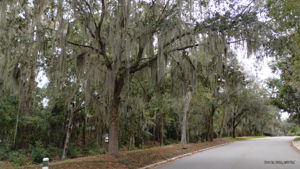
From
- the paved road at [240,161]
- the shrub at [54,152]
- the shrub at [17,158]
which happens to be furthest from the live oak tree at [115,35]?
the shrub at [54,152]

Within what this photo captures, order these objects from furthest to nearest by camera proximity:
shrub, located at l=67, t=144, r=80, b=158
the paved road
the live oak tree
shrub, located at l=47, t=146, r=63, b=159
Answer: shrub, located at l=67, t=144, r=80, b=158 < shrub, located at l=47, t=146, r=63, b=159 < the paved road < the live oak tree

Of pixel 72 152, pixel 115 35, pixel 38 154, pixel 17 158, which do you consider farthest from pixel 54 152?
pixel 115 35

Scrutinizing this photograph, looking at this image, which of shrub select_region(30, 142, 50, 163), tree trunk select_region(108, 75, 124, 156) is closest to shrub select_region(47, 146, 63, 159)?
shrub select_region(30, 142, 50, 163)

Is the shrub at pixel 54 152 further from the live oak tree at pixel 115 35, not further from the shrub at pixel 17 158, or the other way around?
the live oak tree at pixel 115 35

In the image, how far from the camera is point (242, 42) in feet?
28.0

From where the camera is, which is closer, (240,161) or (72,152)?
(240,161)

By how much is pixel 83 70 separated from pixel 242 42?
17.9 feet

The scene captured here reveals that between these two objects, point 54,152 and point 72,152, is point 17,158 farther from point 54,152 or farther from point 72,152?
point 72,152

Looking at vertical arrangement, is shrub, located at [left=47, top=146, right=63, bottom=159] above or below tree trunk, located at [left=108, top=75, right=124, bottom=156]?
below

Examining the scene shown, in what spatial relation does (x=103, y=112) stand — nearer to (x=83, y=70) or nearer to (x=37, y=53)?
(x=83, y=70)

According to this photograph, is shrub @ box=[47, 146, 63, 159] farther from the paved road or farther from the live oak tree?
the paved road

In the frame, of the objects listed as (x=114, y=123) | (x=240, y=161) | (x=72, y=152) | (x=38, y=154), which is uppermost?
(x=114, y=123)

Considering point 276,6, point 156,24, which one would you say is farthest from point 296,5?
point 156,24

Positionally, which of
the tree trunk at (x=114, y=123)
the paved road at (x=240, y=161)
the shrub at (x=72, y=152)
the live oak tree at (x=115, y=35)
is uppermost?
the live oak tree at (x=115, y=35)
